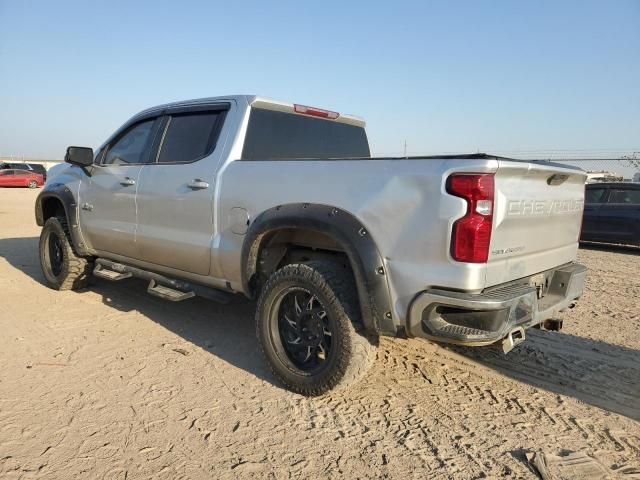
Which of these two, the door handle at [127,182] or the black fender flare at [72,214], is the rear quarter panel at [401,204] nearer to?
the door handle at [127,182]

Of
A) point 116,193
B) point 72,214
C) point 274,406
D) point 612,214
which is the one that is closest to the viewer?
point 274,406

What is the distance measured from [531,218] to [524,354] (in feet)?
5.38

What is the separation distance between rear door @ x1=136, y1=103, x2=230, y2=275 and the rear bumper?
1903 mm

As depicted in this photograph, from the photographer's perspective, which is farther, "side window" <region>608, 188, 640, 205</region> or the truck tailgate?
"side window" <region>608, 188, 640, 205</region>

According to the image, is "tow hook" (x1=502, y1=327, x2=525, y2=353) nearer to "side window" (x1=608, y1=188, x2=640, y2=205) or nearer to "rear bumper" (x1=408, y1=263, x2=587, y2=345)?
"rear bumper" (x1=408, y1=263, x2=587, y2=345)

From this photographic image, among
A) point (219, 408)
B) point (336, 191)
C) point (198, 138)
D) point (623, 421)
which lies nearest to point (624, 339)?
point (623, 421)

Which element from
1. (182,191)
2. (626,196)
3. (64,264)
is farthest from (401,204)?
(626,196)

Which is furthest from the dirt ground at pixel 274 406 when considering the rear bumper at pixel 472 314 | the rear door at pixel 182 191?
the rear door at pixel 182 191

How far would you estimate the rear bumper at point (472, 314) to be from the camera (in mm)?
2643

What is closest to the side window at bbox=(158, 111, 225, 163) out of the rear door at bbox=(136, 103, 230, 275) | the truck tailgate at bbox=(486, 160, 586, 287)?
the rear door at bbox=(136, 103, 230, 275)

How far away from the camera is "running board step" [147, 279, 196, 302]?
4.12m

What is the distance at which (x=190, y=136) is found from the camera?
4.36m

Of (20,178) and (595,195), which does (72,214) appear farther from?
(20,178)

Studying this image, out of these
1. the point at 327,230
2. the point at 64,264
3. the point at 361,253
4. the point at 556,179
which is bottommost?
the point at 64,264
